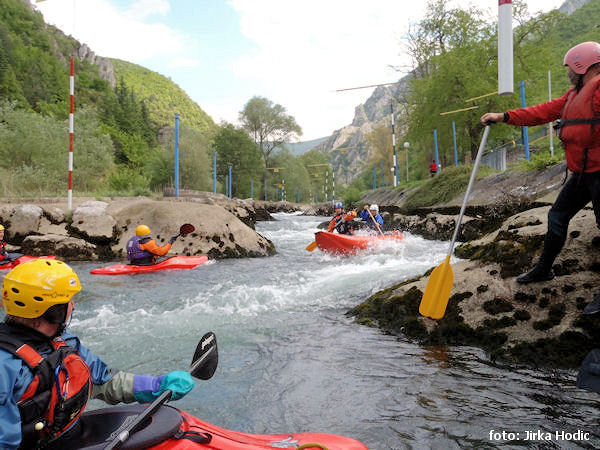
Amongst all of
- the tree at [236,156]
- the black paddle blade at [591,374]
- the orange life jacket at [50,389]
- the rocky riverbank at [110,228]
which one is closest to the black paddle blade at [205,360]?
the orange life jacket at [50,389]

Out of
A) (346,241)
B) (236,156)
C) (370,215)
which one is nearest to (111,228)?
(346,241)

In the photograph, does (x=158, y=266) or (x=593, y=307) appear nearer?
(x=593, y=307)

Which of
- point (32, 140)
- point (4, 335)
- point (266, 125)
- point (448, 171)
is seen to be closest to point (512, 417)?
point (4, 335)

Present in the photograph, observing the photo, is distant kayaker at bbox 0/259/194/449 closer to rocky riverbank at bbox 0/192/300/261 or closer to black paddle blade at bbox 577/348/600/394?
black paddle blade at bbox 577/348/600/394

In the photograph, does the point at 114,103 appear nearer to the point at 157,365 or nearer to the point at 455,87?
the point at 455,87

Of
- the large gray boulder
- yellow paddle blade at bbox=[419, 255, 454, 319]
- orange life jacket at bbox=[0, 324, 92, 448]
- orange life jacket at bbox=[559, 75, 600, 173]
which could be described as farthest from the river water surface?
the large gray boulder

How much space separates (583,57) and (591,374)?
2323mm

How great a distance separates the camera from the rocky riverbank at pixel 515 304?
126 inches

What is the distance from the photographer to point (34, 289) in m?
1.72

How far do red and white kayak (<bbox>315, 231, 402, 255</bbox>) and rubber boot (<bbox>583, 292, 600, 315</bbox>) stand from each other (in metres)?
7.33

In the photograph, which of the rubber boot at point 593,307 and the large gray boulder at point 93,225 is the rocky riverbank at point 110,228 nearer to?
the large gray boulder at point 93,225

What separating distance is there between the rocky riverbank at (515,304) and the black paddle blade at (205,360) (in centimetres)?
241

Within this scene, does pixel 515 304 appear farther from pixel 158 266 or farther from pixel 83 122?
pixel 83 122

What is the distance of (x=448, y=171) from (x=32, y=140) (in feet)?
58.5
